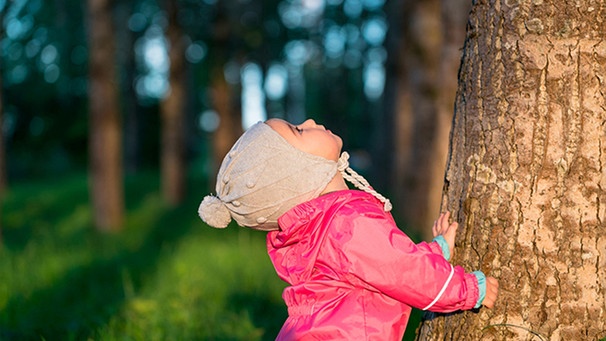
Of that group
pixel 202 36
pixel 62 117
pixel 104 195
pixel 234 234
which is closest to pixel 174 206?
pixel 104 195

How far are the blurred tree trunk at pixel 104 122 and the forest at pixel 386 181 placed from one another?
4 centimetres

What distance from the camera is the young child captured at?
270 centimetres

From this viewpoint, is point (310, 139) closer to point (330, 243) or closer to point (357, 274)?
point (330, 243)

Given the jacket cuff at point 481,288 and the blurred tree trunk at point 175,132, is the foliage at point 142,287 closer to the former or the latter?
the jacket cuff at point 481,288

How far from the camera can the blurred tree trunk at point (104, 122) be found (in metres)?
12.3

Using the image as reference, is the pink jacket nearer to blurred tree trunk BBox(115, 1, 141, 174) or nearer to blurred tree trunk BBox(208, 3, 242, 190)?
blurred tree trunk BBox(208, 3, 242, 190)

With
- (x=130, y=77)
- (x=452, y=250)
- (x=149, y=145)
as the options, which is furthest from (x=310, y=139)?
(x=149, y=145)

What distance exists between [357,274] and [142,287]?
4.61 metres

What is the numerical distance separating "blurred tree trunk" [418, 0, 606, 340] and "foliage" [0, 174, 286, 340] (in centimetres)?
252

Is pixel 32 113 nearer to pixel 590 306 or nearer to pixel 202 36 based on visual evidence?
pixel 202 36

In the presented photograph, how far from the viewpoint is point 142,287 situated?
6934 mm

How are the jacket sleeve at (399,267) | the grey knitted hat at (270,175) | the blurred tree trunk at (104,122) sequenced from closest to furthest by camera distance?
the jacket sleeve at (399,267) → the grey knitted hat at (270,175) → the blurred tree trunk at (104,122)

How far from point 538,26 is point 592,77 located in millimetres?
284

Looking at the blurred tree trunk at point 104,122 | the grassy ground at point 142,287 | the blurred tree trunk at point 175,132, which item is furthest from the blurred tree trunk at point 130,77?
the grassy ground at point 142,287
